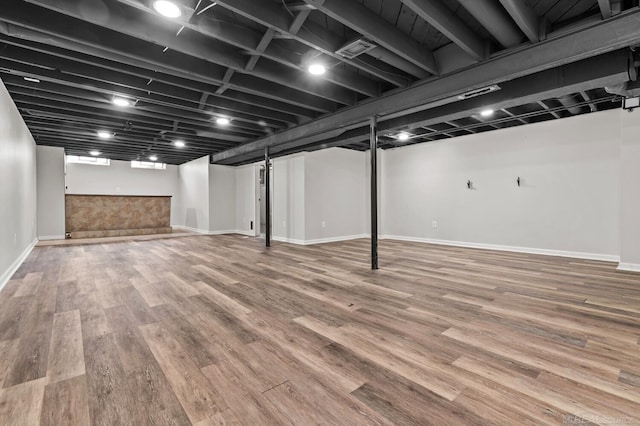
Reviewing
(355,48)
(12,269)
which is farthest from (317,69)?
(12,269)

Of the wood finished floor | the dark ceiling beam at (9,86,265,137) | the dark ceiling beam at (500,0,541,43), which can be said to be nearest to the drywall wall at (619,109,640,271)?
the wood finished floor

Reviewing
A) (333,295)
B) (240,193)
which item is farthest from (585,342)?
(240,193)

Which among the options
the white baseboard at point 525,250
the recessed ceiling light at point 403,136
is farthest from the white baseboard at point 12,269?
the white baseboard at point 525,250

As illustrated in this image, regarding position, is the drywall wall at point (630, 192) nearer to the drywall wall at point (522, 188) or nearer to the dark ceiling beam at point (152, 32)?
the drywall wall at point (522, 188)

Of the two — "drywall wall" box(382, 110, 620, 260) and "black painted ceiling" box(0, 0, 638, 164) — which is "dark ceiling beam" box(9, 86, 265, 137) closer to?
"black painted ceiling" box(0, 0, 638, 164)

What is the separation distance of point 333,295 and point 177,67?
2.92 m

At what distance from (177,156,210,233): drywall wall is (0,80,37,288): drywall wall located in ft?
13.9

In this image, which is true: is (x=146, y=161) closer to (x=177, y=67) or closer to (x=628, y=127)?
(x=177, y=67)

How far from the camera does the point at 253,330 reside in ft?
6.93

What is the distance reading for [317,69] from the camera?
10.2ft

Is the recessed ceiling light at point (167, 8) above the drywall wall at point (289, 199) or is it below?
above

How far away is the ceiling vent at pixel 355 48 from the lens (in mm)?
2672

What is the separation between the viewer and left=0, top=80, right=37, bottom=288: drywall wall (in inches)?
136

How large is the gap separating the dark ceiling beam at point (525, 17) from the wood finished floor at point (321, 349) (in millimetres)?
2378
